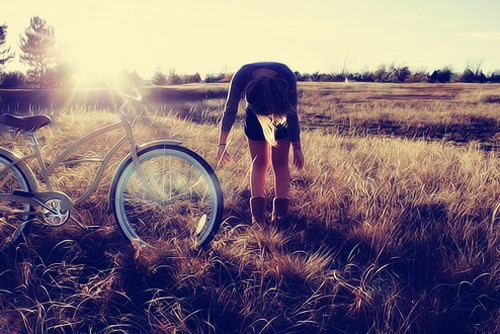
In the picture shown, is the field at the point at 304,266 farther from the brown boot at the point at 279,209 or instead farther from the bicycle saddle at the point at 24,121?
the bicycle saddle at the point at 24,121

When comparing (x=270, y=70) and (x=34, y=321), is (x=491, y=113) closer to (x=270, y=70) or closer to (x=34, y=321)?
(x=270, y=70)

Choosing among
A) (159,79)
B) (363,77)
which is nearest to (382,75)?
(363,77)

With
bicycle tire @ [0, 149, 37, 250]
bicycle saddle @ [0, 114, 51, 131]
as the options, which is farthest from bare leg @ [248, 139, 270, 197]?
A: bicycle tire @ [0, 149, 37, 250]

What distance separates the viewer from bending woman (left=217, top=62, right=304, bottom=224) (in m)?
2.83

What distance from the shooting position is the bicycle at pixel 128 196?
9.18ft

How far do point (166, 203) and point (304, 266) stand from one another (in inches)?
41.0

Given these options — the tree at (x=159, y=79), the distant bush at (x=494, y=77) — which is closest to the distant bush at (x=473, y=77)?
the distant bush at (x=494, y=77)

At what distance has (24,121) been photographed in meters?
2.83

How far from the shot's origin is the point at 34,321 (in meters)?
2.22

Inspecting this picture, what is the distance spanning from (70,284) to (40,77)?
28.7 m

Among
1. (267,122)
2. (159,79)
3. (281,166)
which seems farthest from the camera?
(159,79)

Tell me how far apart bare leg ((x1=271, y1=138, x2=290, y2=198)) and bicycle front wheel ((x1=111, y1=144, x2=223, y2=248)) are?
519 mm

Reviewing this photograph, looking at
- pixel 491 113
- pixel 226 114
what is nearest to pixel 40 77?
pixel 491 113

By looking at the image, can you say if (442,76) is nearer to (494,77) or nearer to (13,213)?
(494,77)
